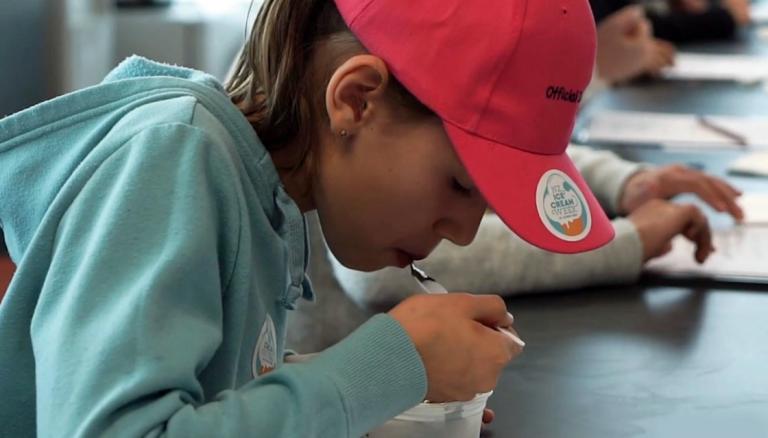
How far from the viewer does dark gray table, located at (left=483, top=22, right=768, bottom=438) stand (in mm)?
898

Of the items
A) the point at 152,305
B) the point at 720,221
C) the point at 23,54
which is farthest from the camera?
the point at 23,54

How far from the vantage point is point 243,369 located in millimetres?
829

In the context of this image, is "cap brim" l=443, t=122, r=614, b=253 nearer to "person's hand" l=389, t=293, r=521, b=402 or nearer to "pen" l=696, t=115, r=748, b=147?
"person's hand" l=389, t=293, r=521, b=402

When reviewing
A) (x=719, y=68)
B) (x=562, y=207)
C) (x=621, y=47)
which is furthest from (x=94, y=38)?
(x=562, y=207)

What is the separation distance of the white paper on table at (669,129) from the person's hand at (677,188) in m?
0.36

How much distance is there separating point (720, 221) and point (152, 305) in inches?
41.2

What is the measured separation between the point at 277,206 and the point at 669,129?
4.32 ft

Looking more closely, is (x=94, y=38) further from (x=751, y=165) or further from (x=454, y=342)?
(x=454, y=342)

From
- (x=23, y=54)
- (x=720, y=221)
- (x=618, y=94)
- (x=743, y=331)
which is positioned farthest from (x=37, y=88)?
(x=743, y=331)

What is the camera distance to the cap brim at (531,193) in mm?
804

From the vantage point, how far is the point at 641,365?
1.03m

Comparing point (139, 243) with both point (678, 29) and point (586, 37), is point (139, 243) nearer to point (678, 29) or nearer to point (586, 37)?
point (586, 37)

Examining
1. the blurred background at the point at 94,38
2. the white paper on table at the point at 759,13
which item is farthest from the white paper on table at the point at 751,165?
the white paper on table at the point at 759,13

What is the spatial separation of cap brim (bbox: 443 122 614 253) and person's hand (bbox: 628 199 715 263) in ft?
1.60
